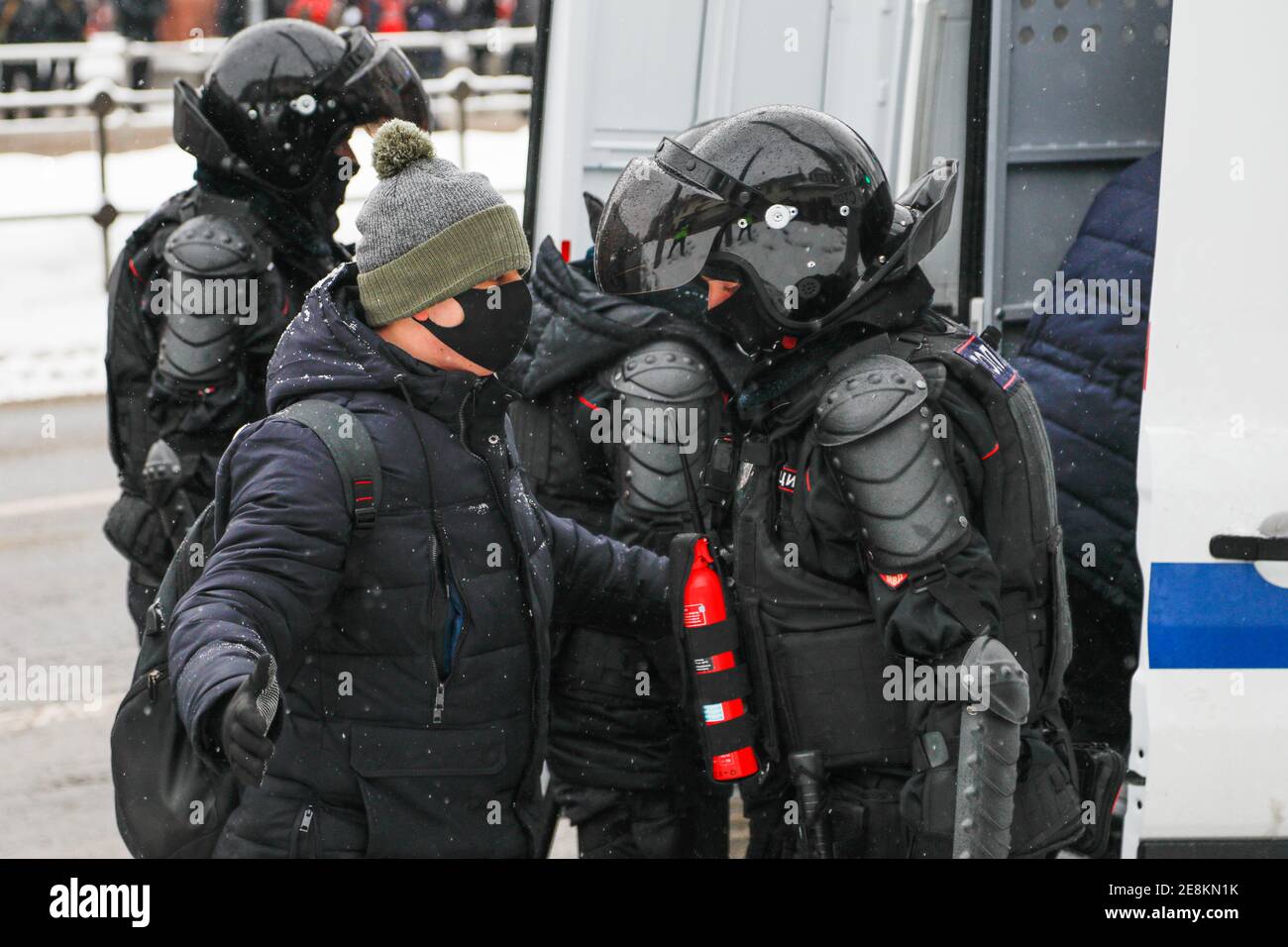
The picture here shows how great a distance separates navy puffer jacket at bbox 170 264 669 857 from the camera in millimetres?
2646

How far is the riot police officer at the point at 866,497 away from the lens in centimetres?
272

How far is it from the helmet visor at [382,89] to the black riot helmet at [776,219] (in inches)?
70.3

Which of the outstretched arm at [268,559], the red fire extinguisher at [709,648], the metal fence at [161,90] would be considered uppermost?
the metal fence at [161,90]

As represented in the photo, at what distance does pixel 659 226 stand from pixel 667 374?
0.81 m

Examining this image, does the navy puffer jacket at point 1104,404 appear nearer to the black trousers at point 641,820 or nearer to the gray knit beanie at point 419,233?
the black trousers at point 641,820

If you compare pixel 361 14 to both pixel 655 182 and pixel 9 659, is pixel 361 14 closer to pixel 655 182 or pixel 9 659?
pixel 9 659

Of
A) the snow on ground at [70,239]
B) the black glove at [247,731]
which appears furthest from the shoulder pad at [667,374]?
the snow on ground at [70,239]

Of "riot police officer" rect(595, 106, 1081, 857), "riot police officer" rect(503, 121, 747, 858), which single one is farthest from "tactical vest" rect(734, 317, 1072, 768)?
"riot police officer" rect(503, 121, 747, 858)

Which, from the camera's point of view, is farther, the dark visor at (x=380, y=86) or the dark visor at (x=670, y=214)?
the dark visor at (x=380, y=86)

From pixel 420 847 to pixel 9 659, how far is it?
440 cm

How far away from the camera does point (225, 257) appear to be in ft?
13.8

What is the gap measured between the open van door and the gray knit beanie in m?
1.20

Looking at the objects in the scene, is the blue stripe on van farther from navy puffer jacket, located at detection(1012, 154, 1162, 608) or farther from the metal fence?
the metal fence

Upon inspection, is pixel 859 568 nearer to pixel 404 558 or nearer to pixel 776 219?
pixel 776 219
